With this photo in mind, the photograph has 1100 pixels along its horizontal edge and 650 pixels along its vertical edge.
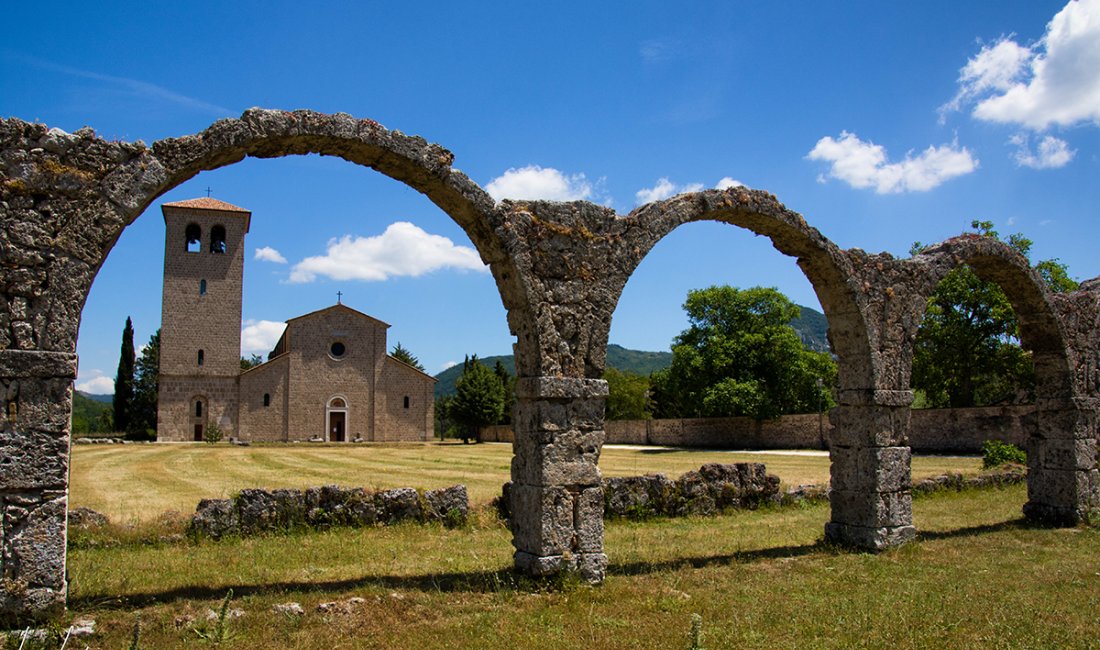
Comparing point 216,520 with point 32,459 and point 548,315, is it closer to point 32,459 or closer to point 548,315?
point 32,459

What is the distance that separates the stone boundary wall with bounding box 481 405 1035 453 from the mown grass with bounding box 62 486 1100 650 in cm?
475

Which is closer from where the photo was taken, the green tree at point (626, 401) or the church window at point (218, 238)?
the church window at point (218, 238)

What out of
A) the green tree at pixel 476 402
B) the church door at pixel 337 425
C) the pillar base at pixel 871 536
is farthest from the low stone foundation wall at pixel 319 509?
the green tree at pixel 476 402

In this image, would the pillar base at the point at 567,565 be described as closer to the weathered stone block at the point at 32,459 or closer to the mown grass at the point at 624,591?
the mown grass at the point at 624,591

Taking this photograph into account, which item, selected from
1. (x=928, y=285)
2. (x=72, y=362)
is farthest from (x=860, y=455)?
(x=72, y=362)

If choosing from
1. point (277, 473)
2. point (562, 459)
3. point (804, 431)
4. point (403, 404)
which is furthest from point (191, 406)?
point (562, 459)

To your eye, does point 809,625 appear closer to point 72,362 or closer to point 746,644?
point 746,644

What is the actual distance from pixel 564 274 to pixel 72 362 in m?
4.41

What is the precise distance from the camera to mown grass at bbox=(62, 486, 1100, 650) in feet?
19.8

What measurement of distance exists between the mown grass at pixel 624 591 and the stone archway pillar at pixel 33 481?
52 centimetres

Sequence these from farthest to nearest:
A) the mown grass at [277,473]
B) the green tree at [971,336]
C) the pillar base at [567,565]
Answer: the green tree at [971,336] < the mown grass at [277,473] < the pillar base at [567,565]

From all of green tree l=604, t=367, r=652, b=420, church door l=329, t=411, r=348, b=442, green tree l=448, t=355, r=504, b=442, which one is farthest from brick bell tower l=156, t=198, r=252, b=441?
green tree l=604, t=367, r=652, b=420

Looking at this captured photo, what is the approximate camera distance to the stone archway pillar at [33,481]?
18.7 feet

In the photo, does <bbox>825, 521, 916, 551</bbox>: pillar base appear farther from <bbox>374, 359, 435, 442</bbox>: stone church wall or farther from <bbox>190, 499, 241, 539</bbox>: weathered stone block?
<bbox>374, 359, 435, 442</bbox>: stone church wall
